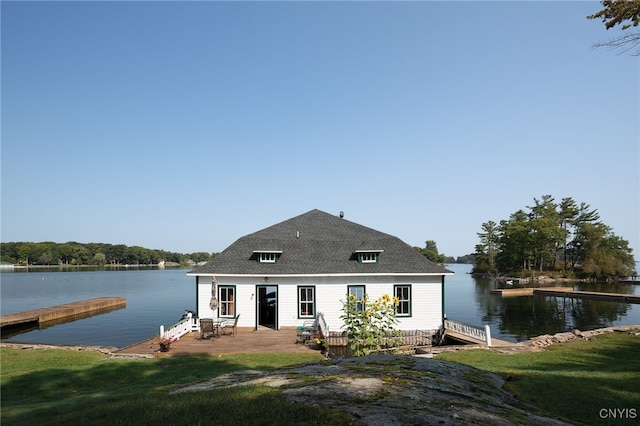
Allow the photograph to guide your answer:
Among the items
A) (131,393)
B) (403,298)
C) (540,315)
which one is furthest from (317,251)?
(540,315)

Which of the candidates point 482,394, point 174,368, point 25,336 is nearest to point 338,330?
point 174,368

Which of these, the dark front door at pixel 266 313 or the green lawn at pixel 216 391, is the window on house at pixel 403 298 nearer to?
the green lawn at pixel 216 391

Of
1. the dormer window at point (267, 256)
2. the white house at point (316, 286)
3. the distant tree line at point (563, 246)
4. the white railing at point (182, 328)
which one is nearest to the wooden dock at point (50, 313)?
the white railing at point (182, 328)

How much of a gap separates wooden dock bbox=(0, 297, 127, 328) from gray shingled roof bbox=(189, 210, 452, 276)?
20050mm

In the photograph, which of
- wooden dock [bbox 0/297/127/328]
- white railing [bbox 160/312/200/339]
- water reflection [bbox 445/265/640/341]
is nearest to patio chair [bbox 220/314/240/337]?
white railing [bbox 160/312/200/339]

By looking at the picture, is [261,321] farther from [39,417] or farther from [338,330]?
[39,417]

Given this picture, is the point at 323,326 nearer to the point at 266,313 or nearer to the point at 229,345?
the point at 229,345

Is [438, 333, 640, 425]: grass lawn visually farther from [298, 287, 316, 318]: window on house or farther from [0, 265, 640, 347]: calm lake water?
[0, 265, 640, 347]: calm lake water

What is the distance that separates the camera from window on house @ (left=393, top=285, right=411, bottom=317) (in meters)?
20.3

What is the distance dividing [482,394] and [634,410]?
438 centimetres

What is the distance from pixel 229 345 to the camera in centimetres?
1639

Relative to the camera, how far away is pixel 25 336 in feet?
86.1

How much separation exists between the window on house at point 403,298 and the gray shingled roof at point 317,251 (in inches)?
37.7

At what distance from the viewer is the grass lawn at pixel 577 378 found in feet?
23.3
